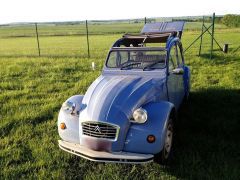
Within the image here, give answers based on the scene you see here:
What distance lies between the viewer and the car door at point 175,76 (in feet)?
18.7

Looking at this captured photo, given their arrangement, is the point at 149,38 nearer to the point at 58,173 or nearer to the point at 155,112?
the point at 155,112

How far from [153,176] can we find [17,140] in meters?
2.66

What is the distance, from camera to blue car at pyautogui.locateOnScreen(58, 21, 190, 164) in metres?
4.18

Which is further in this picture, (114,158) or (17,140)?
(17,140)

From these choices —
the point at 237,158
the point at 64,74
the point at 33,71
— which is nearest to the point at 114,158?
the point at 237,158

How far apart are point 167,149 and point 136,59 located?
203 centimetres

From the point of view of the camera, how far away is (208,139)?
5.42 m

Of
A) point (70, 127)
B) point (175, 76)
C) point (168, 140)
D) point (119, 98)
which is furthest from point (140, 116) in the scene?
point (175, 76)

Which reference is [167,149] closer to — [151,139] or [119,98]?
[151,139]

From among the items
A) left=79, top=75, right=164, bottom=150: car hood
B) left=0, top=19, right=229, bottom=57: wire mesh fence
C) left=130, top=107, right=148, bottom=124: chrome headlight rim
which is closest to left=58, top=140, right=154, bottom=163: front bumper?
left=79, top=75, right=164, bottom=150: car hood

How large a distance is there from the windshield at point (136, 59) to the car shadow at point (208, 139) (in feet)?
4.05

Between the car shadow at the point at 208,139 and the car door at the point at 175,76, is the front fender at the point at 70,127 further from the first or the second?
the car door at the point at 175,76

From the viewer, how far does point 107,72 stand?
19.4 ft

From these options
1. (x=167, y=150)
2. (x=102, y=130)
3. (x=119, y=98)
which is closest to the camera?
(x=102, y=130)
